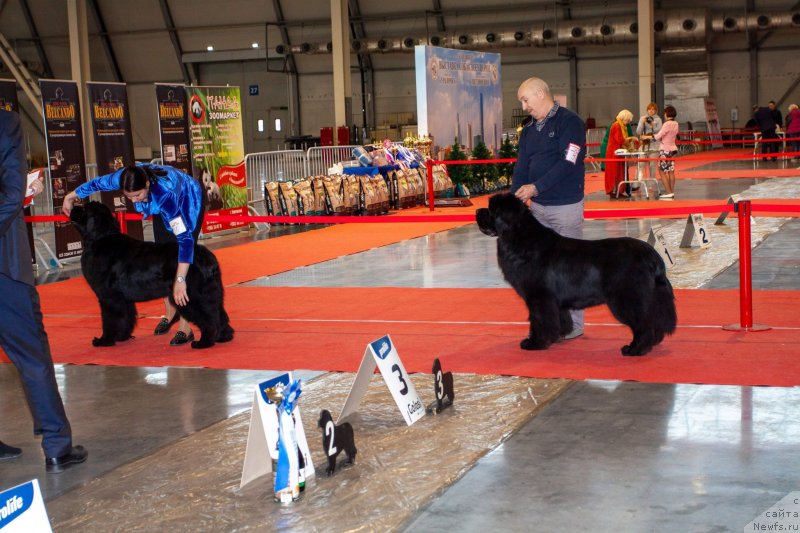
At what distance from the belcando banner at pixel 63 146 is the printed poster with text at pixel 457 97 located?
7.25 meters

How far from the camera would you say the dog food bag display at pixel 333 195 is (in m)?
14.9

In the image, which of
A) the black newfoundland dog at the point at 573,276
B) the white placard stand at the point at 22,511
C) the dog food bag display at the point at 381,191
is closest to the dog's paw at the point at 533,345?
the black newfoundland dog at the point at 573,276

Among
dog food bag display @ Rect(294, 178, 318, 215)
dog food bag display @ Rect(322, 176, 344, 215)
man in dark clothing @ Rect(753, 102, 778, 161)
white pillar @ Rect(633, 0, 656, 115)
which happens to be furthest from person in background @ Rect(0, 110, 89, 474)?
man in dark clothing @ Rect(753, 102, 778, 161)

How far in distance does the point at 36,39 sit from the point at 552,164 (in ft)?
99.6

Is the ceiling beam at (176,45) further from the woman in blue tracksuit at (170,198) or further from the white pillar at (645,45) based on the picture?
the woman in blue tracksuit at (170,198)

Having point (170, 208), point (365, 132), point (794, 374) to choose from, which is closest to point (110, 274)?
point (170, 208)

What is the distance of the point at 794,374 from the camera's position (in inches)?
195

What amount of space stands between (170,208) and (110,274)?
0.82 metres

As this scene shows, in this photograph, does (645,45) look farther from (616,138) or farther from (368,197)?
(368,197)

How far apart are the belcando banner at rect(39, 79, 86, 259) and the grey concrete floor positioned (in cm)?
574

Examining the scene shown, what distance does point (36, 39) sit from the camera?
32469 millimetres

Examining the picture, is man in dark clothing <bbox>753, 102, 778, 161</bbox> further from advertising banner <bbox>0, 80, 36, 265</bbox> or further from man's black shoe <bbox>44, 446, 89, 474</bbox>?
man's black shoe <bbox>44, 446, 89, 474</bbox>

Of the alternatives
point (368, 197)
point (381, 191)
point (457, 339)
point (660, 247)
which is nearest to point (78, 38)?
point (381, 191)

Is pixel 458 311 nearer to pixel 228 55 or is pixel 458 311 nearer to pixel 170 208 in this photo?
pixel 170 208
